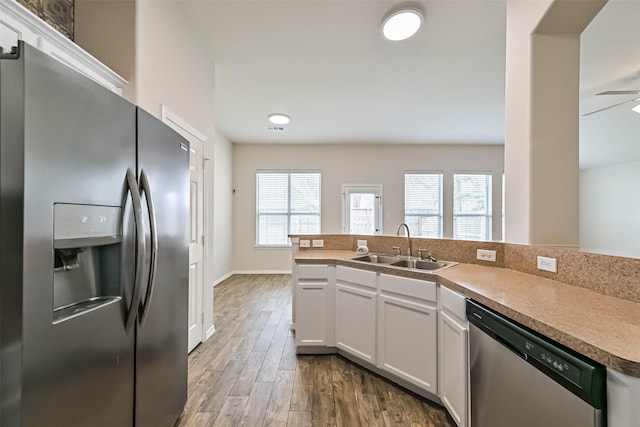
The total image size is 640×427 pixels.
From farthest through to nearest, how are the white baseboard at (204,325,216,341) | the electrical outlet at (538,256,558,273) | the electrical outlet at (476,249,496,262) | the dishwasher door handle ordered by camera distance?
the white baseboard at (204,325,216,341) → the electrical outlet at (476,249,496,262) → the electrical outlet at (538,256,558,273) → the dishwasher door handle

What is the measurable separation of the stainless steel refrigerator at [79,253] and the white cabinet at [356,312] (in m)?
1.38

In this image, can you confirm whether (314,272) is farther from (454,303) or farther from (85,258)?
(85,258)

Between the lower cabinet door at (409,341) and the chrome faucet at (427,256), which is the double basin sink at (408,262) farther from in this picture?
the lower cabinet door at (409,341)

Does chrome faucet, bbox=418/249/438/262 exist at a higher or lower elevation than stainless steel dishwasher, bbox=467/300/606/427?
higher

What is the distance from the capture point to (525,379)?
3.38ft

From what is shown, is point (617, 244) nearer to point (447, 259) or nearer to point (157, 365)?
point (447, 259)

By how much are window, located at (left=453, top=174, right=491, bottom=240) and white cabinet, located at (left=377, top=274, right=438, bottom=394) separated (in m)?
5.11

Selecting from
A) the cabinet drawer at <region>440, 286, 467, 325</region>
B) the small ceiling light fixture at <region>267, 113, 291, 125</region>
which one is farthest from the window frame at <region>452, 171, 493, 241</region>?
the cabinet drawer at <region>440, 286, 467, 325</region>

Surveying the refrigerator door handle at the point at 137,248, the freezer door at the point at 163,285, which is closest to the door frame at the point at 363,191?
the freezer door at the point at 163,285

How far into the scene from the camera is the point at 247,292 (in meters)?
4.70

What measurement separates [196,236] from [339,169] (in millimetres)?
4216

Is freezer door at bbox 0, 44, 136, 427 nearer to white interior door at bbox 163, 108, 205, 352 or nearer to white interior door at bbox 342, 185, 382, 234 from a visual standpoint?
white interior door at bbox 163, 108, 205, 352

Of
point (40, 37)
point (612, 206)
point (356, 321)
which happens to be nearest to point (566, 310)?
point (356, 321)

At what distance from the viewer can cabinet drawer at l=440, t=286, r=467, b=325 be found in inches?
58.4
